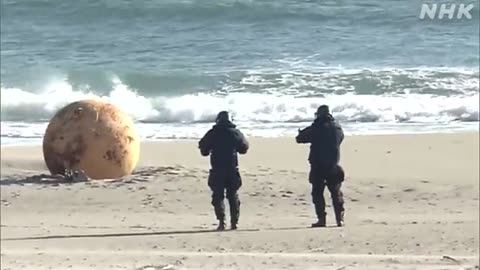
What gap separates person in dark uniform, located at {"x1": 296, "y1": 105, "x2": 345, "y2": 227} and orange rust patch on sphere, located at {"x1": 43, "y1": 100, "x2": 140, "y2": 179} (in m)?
2.71

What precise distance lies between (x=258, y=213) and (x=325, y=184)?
40.9 inches

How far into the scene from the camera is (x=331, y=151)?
32.7ft

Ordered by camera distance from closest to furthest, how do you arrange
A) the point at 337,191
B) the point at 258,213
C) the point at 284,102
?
1. the point at 337,191
2. the point at 258,213
3. the point at 284,102

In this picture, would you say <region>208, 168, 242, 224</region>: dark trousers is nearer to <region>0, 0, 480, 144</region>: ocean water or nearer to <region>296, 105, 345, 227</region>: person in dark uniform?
<region>296, 105, 345, 227</region>: person in dark uniform

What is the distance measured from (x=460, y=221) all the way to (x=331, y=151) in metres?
1.39

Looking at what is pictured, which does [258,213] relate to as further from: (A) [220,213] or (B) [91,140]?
(B) [91,140]

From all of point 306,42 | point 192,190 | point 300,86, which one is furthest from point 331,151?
point 306,42

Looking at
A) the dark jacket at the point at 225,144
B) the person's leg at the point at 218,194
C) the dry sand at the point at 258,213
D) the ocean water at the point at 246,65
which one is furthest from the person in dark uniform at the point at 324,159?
the ocean water at the point at 246,65

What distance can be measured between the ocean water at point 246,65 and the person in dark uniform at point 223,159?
669cm

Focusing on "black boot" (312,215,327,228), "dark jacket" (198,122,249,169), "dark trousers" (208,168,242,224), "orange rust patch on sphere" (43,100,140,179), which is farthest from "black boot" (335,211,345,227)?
"orange rust patch on sphere" (43,100,140,179)

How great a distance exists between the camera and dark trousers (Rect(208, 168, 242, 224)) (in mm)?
9953

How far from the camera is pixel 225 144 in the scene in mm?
9922

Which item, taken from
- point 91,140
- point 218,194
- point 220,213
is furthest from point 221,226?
point 91,140

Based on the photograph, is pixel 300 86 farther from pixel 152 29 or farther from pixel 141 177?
pixel 141 177
